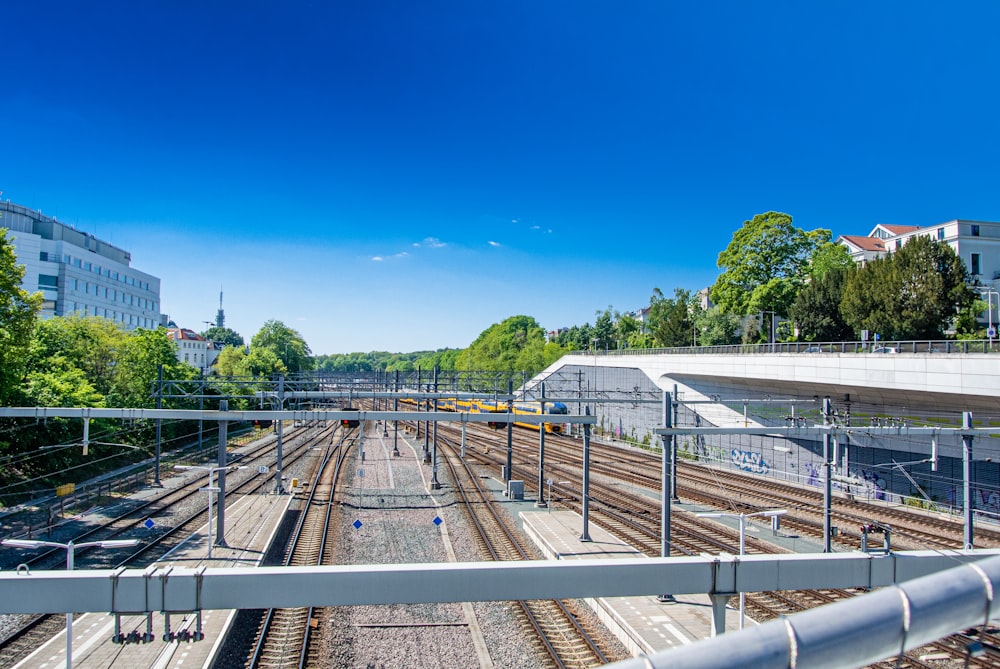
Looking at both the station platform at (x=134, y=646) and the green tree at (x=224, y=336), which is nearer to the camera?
the station platform at (x=134, y=646)

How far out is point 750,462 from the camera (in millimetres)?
35250

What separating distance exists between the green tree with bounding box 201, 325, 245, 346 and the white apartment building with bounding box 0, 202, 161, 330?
82313 millimetres

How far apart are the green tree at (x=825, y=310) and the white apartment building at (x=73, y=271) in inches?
2203

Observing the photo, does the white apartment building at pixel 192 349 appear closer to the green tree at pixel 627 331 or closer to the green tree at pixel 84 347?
the green tree at pixel 84 347

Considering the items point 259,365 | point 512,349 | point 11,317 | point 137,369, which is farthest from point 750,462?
point 512,349

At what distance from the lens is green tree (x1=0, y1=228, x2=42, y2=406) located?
21172 millimetres

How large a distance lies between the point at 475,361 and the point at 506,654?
113m

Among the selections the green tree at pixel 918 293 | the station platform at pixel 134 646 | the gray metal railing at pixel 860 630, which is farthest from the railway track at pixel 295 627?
the green tree at pixel 918 293

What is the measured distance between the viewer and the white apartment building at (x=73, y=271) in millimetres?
58406

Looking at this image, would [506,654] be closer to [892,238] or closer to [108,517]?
[108,517]

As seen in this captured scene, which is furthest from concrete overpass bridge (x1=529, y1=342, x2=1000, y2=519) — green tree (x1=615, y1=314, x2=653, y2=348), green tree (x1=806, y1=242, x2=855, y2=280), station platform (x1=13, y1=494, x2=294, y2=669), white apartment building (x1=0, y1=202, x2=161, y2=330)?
white apartment building (x1=0, y1=202, x2=161, y2=330)

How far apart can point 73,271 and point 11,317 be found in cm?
4873

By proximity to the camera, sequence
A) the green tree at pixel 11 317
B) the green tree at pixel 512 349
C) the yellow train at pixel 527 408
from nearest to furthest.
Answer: the green tree at pixel 11 317 → the yellow train at pixel 527 408 → the green tree at pixel 512 349

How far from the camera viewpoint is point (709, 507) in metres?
24.7
